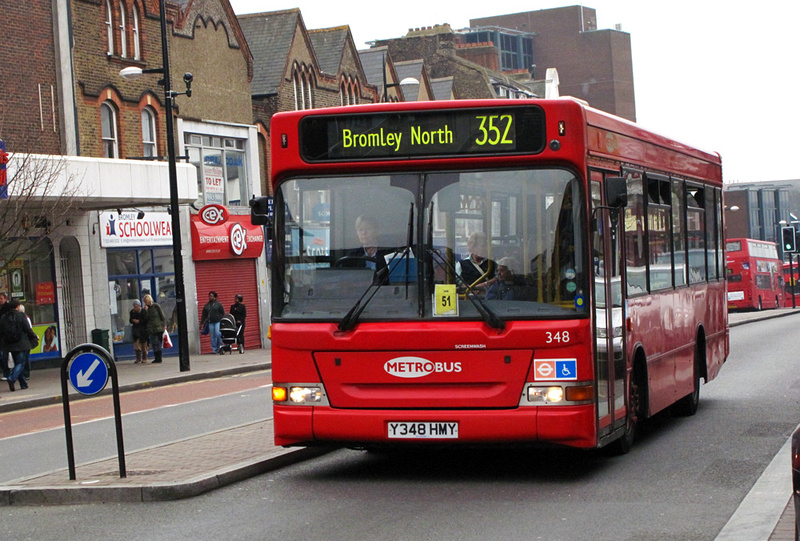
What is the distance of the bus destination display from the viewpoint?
29.9 feet

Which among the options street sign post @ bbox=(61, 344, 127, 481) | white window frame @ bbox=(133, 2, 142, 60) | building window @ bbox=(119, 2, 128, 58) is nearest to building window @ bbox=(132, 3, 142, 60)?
white window frame @ bbox=(133, 2, 142, 60)

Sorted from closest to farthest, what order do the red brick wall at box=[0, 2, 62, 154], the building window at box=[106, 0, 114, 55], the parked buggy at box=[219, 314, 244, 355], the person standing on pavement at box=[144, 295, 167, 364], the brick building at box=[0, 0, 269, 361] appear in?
the red brick wall at box=[0, 2, 62, 154]
the brick building at box=[0, 0, 269, 361]
the person standing on pavement at box=[144, 295, 167, 364]
the building window at box=[106, 0, 114, 55]
the parked buggy at box=[219, 314, 244, 355]

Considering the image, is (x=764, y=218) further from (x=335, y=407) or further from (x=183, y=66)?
(x=335, y=407)

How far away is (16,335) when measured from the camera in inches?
894

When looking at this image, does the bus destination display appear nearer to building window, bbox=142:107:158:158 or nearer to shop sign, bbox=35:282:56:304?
shop sign, bbox=35:282:56:304

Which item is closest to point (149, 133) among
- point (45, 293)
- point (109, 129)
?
point (109, 129)

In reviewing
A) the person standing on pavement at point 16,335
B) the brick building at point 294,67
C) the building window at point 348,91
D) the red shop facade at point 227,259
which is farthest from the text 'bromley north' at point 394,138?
the building window at point 348,91

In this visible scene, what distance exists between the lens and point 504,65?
10162 cm

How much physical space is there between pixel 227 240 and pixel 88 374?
25.8 m

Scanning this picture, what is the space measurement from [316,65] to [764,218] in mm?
86666

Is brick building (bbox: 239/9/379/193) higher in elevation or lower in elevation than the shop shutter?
higher

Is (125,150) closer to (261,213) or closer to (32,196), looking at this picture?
(32,196)

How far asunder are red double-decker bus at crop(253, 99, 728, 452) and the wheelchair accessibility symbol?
0.01 meters

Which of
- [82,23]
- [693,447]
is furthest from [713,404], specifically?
[82,23]
